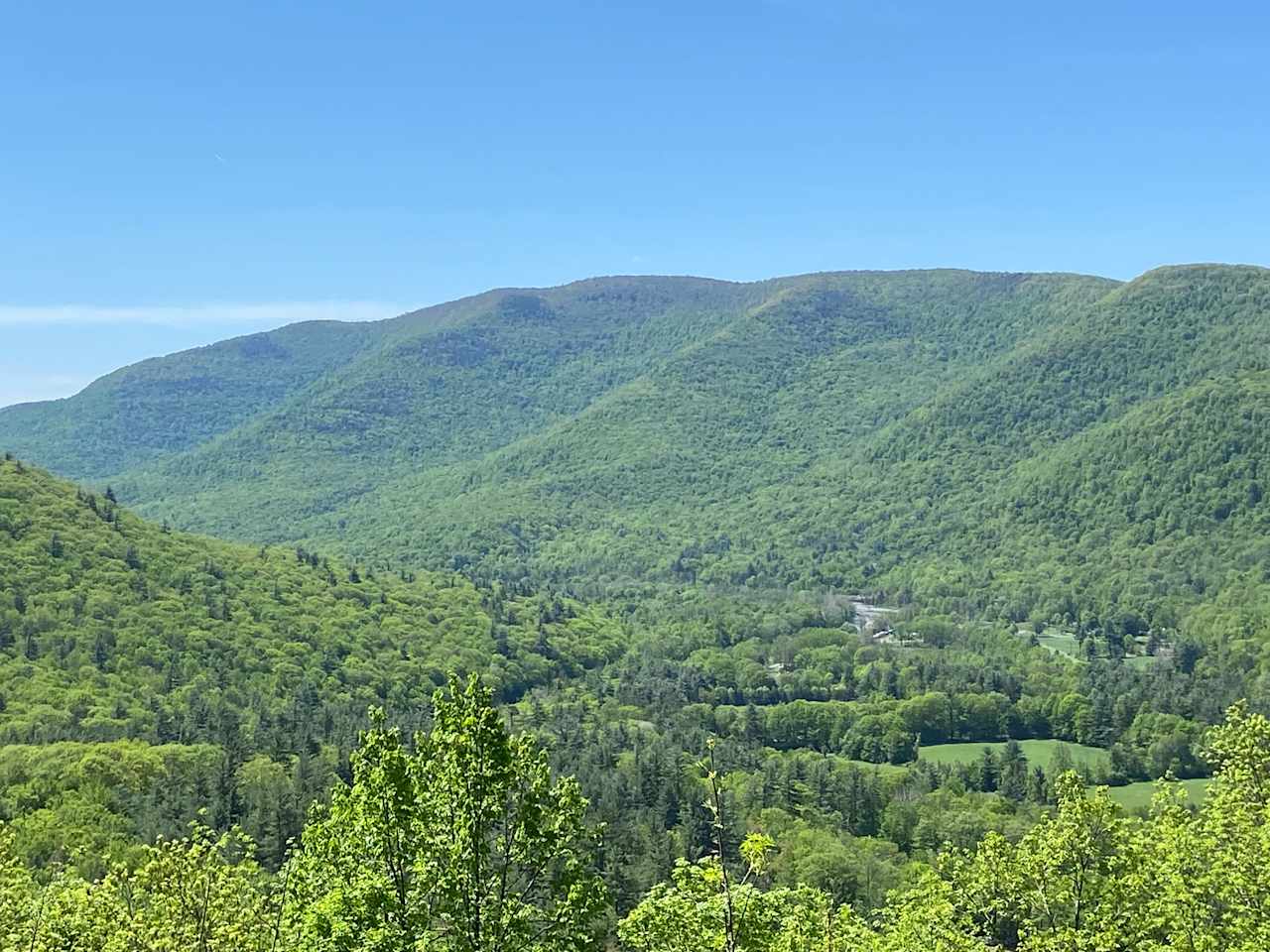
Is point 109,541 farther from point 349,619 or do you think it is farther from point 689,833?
point 689,833

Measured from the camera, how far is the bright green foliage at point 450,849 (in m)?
21.9

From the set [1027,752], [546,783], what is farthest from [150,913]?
[1027,752]

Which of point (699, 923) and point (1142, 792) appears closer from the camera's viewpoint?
point (699, 923)

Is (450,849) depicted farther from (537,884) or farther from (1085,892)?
(1085,892)

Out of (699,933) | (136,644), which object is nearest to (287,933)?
(699,933)

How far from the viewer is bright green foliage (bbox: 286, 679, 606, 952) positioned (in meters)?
21.9

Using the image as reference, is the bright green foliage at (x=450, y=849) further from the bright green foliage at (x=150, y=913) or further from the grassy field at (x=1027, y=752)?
the grassy field at (x=1027, y=752)

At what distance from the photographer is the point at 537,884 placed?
24078 mm

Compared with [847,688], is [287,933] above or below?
above

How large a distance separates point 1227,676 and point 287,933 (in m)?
181

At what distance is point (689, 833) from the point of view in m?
98.1

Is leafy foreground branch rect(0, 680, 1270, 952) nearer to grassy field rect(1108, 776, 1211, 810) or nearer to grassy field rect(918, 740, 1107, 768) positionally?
grassy field rect(1108, 776, 1211, 810)

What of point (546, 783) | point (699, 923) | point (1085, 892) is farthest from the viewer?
point (1085, 892)

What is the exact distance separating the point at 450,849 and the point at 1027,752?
144 meters
